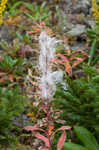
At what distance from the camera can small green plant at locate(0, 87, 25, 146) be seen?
264cm

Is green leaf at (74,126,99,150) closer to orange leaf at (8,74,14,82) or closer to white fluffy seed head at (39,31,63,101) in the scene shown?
white fluffy seed head at (39,31,63,101)

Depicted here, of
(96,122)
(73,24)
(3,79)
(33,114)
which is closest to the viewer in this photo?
(96,122)

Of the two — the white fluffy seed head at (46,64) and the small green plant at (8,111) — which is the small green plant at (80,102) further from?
the white fluffy seed head at (46,64)

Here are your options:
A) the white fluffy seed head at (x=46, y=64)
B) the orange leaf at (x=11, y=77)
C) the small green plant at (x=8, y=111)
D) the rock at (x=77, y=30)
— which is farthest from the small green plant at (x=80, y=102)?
the rock at (x=77, y=30)

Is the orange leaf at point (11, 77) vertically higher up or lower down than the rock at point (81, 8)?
lower down

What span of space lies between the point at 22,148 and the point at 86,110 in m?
0.80

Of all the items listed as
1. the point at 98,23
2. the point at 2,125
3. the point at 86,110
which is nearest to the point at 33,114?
the point at 2,125

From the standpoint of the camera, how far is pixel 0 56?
4.05m

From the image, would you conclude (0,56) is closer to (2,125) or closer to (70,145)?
(2,125)

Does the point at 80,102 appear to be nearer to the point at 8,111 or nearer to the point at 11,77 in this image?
the point at 8,111

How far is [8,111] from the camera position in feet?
8.98

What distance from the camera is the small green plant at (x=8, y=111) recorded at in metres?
2.64

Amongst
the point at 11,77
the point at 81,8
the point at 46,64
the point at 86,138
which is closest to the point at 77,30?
the point at 81,8

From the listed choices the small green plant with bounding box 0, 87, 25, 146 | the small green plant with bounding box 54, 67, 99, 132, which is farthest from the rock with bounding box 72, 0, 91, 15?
the small green plant with bounding box 54, 67, 99, 132
